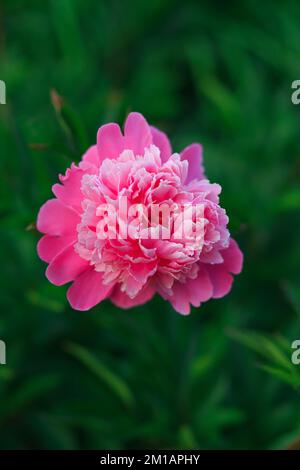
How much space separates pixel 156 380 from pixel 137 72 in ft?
3.01

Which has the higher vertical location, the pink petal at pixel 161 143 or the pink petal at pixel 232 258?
the pink petal at pixel 161 143

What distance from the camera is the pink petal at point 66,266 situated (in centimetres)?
84

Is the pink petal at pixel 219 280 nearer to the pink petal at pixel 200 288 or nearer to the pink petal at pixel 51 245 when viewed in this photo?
the pink petal at pixel 200 288

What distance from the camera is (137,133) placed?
0.87 m

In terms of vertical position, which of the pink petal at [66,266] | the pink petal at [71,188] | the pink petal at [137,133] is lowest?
the pink petal at [66,266]

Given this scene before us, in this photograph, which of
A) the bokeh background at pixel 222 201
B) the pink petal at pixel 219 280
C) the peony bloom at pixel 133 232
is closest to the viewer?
the peony bloom at pixel 133 232

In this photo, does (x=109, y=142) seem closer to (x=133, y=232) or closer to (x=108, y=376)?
(x=133, y=232)

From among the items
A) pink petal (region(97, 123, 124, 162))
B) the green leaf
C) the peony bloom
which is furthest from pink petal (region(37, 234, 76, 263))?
the green leaf

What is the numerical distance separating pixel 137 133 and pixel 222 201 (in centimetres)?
31

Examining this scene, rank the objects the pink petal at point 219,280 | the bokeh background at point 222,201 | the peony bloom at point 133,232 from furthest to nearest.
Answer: the bokeh background at point 222,201, the pink petal at point 219,280, the peony bloom at point 133,232

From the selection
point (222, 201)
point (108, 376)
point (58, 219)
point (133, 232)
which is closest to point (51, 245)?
point (58, 219)

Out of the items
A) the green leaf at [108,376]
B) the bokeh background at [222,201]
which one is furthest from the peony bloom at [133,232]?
the green leaf at [108,376]

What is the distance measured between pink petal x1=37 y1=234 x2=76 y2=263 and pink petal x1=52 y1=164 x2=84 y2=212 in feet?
0.16

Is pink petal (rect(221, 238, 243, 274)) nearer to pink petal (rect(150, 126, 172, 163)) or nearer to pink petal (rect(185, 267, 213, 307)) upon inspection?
pink petal (rect(185, 267, 213, 307))
